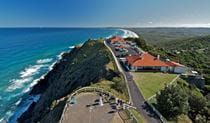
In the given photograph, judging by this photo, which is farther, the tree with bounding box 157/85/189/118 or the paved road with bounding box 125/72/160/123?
the tree with bounding box 157/85/189/118

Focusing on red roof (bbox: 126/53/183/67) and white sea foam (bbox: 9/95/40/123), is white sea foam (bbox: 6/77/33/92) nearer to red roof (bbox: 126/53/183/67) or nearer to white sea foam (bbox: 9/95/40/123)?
white sea foam (bbox: 9/95/40/123)

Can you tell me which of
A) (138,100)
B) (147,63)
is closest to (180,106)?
(138,100)

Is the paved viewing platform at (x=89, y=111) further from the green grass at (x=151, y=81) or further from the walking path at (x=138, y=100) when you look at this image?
the green grass at (x=151, y=81)

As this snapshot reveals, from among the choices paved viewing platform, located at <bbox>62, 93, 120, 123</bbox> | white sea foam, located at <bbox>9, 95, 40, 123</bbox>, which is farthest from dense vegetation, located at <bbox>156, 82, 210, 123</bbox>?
white sea foam, located at <bbox>9, 95, 40, 123</bbox>

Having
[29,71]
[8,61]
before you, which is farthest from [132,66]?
[8,61]

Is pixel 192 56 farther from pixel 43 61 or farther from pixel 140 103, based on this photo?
pixel 43 61

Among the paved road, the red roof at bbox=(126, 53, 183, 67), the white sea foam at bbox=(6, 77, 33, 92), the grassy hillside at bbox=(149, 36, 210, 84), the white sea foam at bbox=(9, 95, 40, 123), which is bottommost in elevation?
the white sea foam at bbox=(9, 95, 40, 123)
